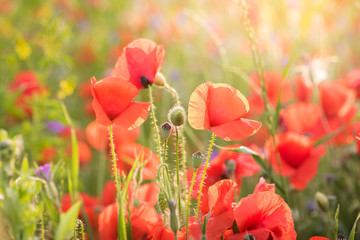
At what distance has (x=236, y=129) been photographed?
0.78m

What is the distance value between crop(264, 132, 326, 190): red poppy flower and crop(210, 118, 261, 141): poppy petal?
50cm

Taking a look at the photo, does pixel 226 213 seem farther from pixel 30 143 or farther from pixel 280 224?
pixel 30 143

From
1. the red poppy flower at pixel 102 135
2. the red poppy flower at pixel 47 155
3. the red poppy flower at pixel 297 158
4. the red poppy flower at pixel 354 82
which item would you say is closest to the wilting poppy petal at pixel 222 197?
the red poppy flower at pixel 297 158

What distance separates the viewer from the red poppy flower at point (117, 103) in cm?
80

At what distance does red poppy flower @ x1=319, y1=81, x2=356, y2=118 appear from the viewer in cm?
147

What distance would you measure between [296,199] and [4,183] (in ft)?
3.33

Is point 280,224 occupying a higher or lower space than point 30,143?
lower

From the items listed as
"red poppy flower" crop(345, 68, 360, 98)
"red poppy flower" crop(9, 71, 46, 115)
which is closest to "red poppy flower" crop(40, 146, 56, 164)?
"red poppy flower" crop(9, 71, 46, 115)

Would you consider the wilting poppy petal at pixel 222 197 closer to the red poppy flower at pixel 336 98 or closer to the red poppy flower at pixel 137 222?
the red poppy flower at pixel 137 222

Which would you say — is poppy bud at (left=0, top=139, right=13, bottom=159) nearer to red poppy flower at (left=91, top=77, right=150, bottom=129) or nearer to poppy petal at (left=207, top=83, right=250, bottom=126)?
red poppy flower at (left=91, top=77, right=150, bottom=129)

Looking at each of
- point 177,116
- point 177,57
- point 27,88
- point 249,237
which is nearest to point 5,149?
point 177,116

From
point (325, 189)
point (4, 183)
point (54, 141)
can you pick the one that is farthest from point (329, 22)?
point (4, 183)

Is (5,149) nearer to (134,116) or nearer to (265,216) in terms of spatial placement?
(134,116)

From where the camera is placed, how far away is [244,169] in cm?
113
